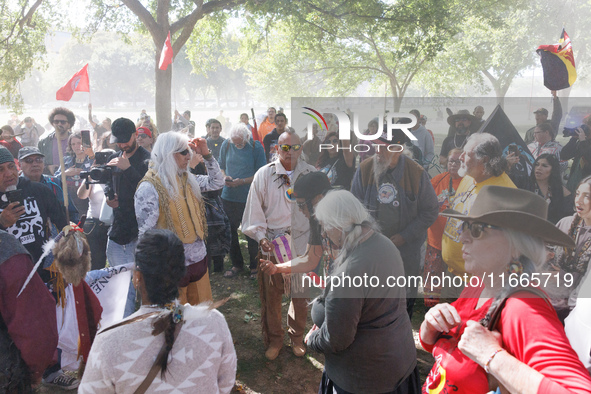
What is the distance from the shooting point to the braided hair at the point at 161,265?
1.79m

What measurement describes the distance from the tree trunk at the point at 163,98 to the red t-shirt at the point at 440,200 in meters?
7.04

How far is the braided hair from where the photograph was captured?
70.6 inches

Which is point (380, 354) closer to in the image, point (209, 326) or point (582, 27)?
point (209, 326)

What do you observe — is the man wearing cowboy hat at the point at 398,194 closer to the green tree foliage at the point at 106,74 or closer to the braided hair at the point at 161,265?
the braided hair at the point at 161,265

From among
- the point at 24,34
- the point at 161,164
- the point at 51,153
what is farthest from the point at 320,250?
the point at 24,34

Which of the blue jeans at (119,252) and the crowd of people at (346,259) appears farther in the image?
the blue jeans at (119,252)

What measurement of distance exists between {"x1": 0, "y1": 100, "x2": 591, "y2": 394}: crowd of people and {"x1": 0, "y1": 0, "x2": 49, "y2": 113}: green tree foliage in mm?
5716

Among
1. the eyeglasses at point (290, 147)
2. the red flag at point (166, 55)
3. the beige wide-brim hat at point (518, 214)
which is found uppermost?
the red flag at point (166, 55)

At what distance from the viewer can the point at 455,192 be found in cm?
308

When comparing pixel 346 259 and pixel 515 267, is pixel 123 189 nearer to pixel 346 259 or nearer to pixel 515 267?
pixel 346 259

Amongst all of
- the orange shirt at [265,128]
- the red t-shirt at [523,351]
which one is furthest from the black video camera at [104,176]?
the orange shirt at [265,128]

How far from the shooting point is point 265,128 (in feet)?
31.9

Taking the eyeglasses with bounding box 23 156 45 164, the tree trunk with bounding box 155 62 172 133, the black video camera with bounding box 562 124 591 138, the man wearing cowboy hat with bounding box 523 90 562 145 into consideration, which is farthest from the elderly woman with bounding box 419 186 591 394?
the tree trunk with bounding box 155 62 172 133

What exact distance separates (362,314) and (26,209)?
9.08ft
